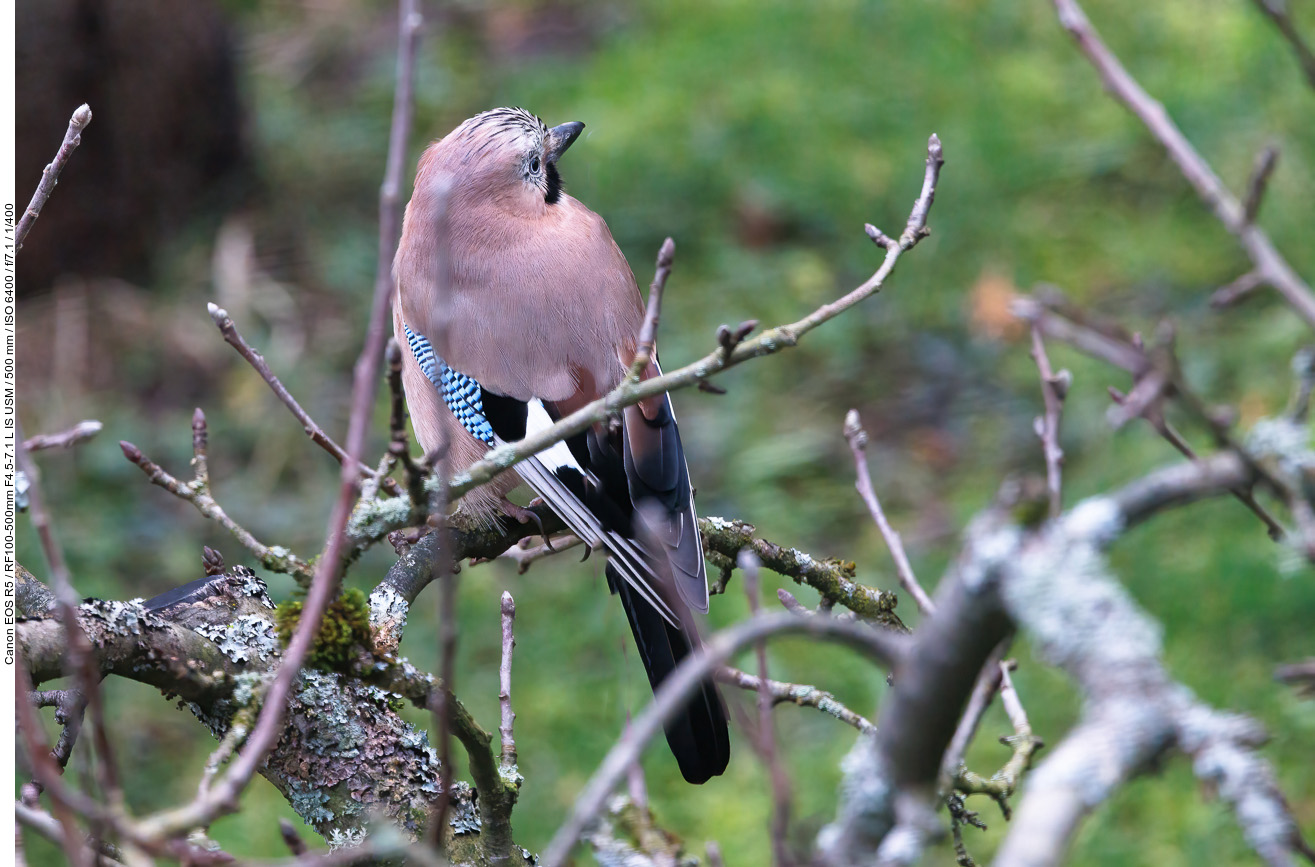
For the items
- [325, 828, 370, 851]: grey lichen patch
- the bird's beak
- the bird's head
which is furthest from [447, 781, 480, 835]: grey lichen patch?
the bird's beak

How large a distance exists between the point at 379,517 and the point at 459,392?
1330 mm

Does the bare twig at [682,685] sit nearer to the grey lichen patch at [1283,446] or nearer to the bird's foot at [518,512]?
the grey lichen patch at [1283,446]

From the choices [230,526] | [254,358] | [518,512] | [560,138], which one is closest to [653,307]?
[230,526]

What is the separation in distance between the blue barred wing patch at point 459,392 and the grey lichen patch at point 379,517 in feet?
4.12

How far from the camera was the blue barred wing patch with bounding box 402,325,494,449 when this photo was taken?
285 cm

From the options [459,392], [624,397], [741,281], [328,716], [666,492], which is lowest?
[328,716]

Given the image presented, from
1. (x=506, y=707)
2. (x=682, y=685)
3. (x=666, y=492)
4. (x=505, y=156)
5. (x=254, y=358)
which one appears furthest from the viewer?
(x=505, y=156)

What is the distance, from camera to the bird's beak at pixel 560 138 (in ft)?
10.2

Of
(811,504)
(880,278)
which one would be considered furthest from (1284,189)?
(880,278)

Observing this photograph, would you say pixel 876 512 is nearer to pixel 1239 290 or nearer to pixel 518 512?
pixel 1239 290

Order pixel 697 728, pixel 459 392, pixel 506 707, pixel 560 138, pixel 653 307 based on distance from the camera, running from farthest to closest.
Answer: pixel 560 138 < pixel 459 392 < pixel 697 728 < pixel 506 707 < pixel 653 307

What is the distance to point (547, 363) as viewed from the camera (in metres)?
2.78

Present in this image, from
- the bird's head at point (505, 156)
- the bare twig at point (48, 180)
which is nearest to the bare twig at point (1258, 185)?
the bare twig at point (48, 180)

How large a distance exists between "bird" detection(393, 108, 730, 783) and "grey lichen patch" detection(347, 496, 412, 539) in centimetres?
77
